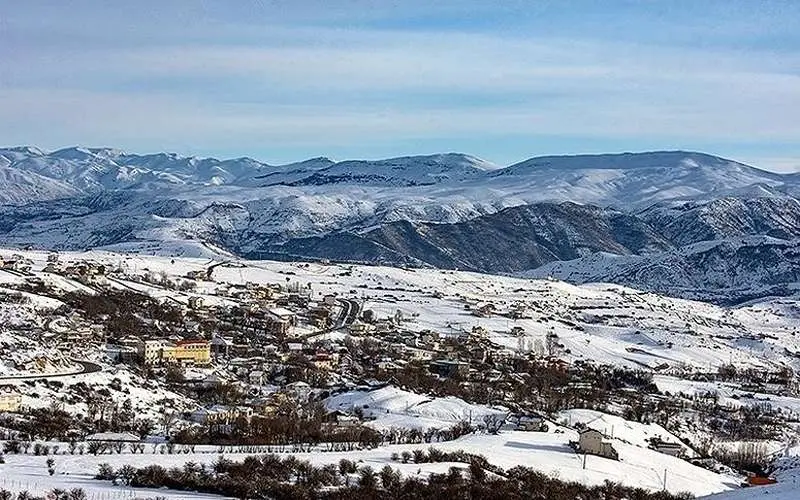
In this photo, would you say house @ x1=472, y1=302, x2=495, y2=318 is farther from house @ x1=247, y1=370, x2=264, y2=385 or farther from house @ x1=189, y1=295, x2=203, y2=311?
house @ x1=247, y1=370, x2=264, y2=385

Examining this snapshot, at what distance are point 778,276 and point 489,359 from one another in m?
110

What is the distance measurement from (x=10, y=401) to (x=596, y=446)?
19.9m

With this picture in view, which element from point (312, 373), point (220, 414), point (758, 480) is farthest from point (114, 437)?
point (312, 373)

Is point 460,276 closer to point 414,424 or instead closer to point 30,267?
point 30,267

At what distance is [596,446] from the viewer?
3356 centimetres

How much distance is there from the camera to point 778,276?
16125 cm

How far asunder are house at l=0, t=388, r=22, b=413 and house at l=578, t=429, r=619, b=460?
751 inches

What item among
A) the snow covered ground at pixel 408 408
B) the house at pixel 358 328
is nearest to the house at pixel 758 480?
the snow covered ground at pixel 408 408

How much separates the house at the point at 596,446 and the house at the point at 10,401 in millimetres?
19079

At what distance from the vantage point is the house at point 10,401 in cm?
3525

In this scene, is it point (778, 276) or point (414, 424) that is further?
point (778, 276)

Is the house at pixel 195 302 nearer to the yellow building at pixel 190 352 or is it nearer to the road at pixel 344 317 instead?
the road at pixel 344 317

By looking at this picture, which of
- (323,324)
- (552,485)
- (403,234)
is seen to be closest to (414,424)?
(552,485)

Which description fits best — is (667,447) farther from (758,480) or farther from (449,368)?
(449,368)
